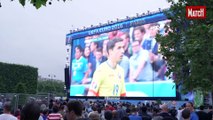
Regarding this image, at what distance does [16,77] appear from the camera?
48.1m

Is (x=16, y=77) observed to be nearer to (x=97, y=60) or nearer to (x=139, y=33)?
(x=97, y=60)

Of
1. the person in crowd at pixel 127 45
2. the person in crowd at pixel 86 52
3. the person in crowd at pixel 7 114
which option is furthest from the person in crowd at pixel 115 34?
the person in crowd at pixel 7 114

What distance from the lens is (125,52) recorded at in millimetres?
38812

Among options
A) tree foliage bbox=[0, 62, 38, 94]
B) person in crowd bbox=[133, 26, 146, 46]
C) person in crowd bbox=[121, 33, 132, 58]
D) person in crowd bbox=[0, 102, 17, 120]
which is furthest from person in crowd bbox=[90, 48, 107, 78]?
person in crowd bbox=[0, 102, 17, 120]

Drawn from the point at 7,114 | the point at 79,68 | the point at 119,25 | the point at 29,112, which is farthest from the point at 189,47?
the point at 79,68

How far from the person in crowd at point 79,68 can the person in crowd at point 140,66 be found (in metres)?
8.07

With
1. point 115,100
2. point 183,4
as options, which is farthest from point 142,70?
point 183,4

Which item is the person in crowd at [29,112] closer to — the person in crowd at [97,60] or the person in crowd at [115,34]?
the person in crowd at [115,34]

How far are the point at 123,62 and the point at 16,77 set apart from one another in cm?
1594

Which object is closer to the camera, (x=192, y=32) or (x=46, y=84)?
(x=192, y=32)

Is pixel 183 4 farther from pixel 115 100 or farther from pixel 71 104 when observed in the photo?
pixel 115 100

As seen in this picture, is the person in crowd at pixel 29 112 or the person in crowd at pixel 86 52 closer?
the person in crowd at pixel 29 112

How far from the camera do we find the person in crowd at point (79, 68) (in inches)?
1746

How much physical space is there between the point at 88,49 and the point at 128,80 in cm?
810
